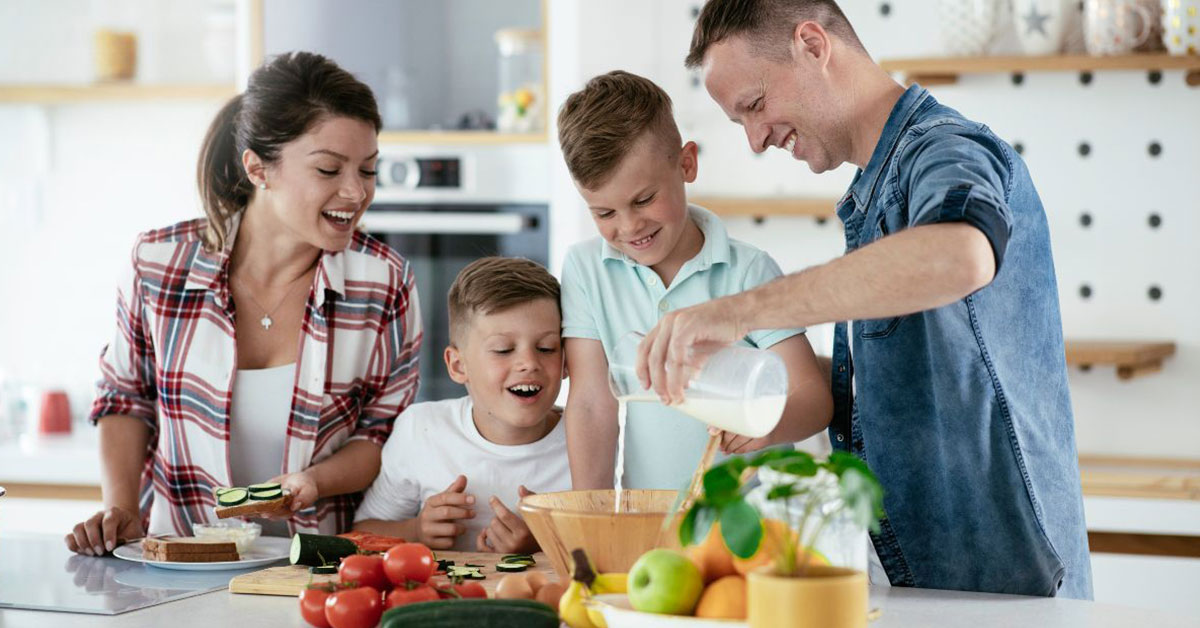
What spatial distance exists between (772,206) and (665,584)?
2163 mm

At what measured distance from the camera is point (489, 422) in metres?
2.13

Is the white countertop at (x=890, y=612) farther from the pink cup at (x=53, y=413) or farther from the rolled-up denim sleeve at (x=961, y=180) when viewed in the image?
the pink cup at (x=53, y=413)

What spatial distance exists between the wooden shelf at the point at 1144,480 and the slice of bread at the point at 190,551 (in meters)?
1.80

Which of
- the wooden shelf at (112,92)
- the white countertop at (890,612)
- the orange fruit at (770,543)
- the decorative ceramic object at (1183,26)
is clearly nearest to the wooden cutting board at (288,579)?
the white countertop at (890,612)

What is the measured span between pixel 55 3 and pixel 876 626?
3.32 metres

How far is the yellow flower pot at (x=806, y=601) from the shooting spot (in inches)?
40.3

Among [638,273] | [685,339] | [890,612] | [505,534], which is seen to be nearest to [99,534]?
[505,534]

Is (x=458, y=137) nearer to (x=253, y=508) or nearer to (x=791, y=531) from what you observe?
(x=253, y=508)

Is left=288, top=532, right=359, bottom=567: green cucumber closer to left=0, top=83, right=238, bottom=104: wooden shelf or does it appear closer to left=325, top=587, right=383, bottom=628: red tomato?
left=325, top=587, right=383, bottom=628: red tomato

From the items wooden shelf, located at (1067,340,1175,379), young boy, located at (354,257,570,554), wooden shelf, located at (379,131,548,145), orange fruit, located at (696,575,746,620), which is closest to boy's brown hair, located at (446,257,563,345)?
young boy, located at (354,257,570,554)

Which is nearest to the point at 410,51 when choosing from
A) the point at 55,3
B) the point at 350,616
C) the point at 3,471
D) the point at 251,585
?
the point at 55,3

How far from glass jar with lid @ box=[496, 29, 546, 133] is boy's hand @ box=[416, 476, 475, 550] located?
1.45m

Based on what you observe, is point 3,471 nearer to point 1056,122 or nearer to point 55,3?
point 55,3

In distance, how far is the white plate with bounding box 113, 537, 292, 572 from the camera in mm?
1717
